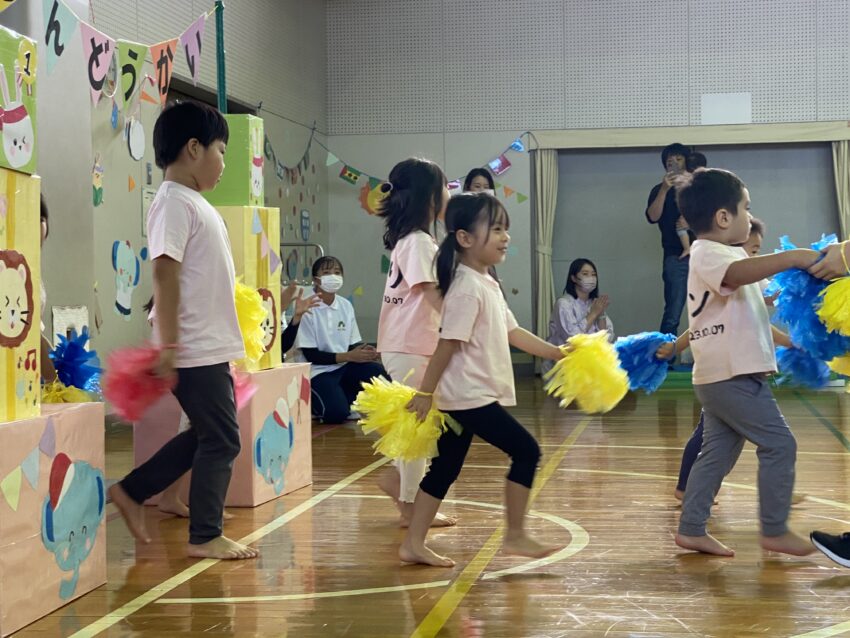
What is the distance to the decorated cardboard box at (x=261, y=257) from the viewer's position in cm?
430

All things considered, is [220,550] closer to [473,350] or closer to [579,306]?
[473,350]

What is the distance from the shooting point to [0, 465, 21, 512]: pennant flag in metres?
2.58

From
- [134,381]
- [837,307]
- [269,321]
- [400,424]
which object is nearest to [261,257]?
[269,321]

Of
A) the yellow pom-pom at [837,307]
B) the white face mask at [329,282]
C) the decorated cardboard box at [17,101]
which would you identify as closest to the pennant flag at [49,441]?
the decorated cardboard box at [17,101]

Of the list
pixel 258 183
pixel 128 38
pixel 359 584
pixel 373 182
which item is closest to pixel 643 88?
pixel 373 182

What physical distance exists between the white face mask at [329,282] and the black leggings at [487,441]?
145 inches

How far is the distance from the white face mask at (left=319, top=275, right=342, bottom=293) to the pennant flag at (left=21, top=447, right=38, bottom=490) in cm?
415

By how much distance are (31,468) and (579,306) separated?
6544mm

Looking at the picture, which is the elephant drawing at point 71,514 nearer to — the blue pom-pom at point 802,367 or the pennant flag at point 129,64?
the blue pom-pom at point 802,367

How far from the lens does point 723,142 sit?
401 inches

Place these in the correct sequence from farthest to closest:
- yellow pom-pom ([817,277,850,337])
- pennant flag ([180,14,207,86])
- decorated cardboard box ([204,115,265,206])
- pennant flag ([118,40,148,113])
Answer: pennant flag ([180,14,207,86])
pennant flag ([118,40,148,113])
decorated cardboard box ([204,115,265,206])
yellow pom-pom ([817,277,850,337])

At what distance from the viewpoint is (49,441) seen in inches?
110

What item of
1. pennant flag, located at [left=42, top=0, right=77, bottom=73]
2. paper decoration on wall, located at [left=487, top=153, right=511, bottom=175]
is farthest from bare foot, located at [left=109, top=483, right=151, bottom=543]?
paper decoration on wall, located at [left=487, top=153, right=511, bottom=175]

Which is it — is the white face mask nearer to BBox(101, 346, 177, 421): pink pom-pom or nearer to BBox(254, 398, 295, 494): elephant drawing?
BBox(254, 398, 295, 494): elephant drawing
